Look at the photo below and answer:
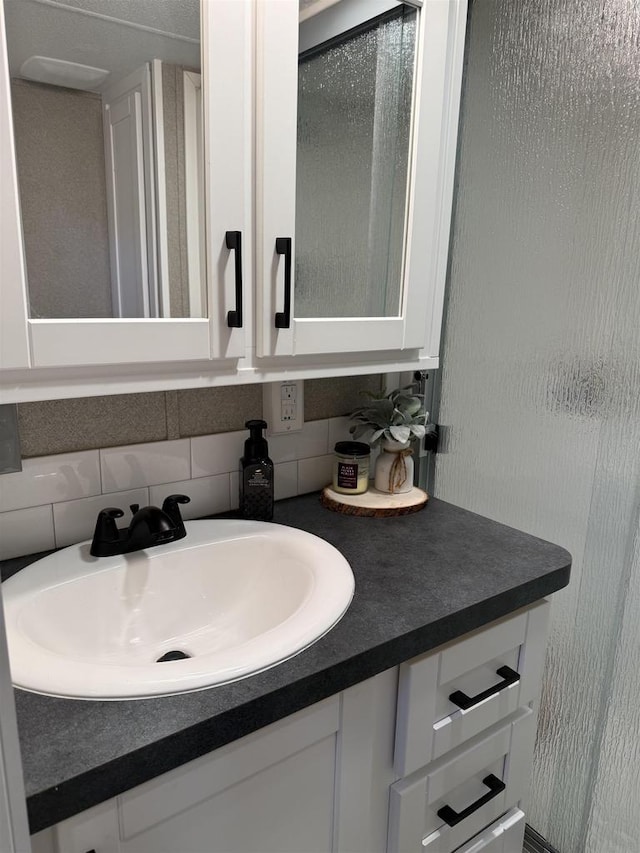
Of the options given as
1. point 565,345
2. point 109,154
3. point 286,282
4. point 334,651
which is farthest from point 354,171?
point 334,651

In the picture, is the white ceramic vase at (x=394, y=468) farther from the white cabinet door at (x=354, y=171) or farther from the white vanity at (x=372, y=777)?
the white vanity at (x=372, y=777)

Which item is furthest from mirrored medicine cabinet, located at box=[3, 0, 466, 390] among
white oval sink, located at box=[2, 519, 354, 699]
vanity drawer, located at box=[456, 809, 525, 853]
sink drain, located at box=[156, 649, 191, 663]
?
vanity drawer, located at box=[456, 809, 525, 853]

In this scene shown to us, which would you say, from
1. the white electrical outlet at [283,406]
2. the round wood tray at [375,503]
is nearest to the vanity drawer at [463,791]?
the round wood tray at [375,503]

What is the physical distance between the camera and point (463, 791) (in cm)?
100

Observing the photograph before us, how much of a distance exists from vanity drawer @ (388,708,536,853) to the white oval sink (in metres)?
0.33

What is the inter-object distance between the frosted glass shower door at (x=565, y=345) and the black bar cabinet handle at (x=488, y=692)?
1.14ft

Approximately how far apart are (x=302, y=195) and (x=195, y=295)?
0.24m

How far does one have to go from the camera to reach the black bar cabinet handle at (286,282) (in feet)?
2.91

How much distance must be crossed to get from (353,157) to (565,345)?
1.83 feet

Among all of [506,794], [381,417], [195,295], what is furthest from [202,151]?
[506,794]

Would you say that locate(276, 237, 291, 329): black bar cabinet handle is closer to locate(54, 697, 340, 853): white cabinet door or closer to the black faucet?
the black faucet

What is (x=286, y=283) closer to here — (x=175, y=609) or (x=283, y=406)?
(x=283, y=406)

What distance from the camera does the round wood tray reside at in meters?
1.20

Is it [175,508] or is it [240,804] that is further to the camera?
[175,508]
